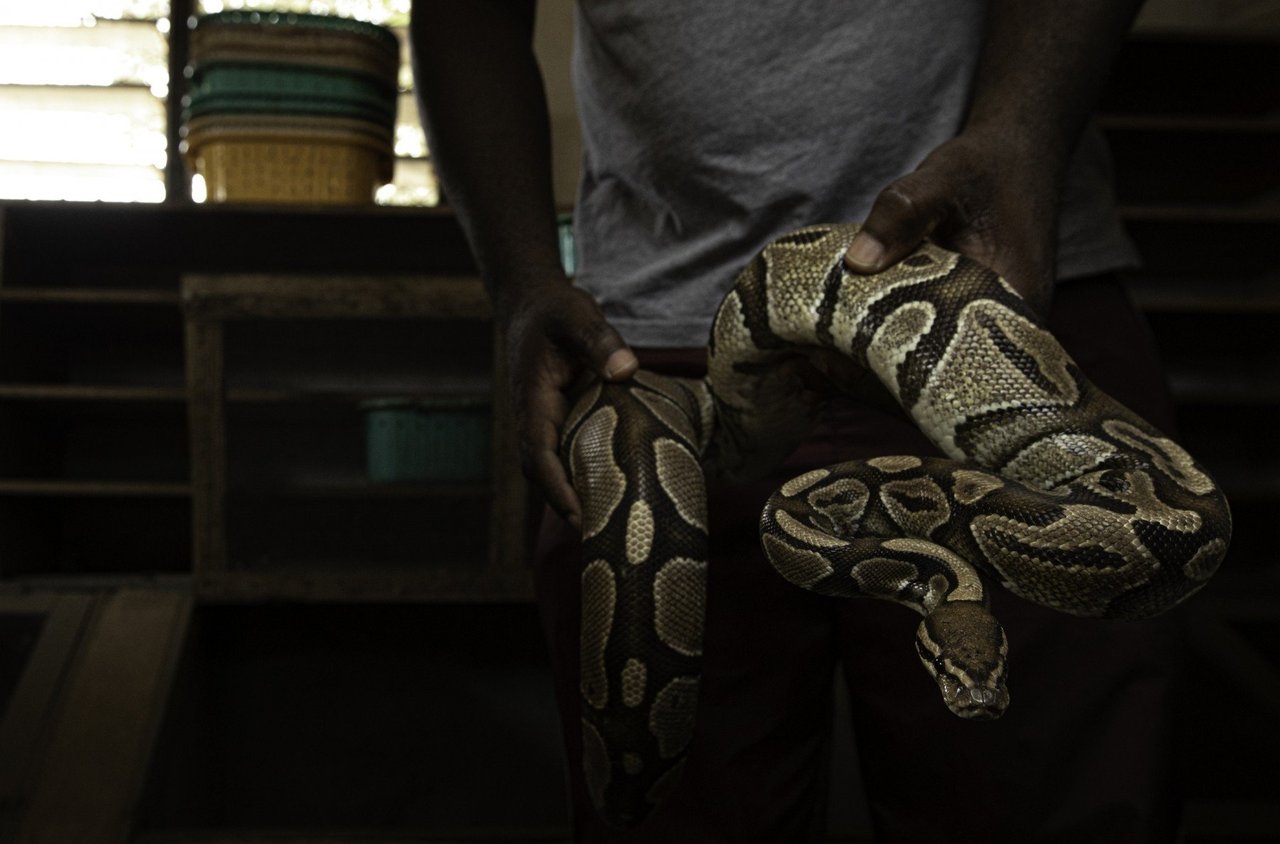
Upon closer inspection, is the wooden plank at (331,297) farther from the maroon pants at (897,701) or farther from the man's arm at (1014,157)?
the man's arm at (1014,157)

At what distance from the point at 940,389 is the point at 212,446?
3.28 meters

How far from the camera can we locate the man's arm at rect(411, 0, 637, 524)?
5.52ft

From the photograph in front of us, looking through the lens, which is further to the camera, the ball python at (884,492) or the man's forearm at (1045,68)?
the man's forearm at (1045,68)

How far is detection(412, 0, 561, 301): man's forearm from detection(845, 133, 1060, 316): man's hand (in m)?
0.87

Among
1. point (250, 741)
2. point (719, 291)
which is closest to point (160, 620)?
point (250, 741)

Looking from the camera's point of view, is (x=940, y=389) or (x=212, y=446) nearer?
(x=940, y=389)

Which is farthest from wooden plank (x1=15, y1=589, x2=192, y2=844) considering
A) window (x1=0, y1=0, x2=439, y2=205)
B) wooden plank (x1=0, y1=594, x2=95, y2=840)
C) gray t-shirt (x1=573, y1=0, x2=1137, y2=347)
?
gray t-shirt (x1=573, y1=0, x2=1137, y2=347)

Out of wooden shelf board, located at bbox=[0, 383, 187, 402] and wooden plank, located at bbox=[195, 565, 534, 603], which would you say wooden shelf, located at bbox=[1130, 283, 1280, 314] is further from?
wooden shelf board, located at bbox=[0, 383, 187, 402]

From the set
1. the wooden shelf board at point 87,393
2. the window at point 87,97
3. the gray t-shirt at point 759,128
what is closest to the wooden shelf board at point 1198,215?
the window at point 87,97

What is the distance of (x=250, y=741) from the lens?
186 inches

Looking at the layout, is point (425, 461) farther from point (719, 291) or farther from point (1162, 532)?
point (1162, 532)

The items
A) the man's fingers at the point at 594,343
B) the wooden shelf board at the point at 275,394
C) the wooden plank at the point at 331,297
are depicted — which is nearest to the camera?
the man's fingers at the point at 594,343

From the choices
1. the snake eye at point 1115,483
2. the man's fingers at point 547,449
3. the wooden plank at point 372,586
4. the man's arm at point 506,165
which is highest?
the man's arm at point 506,165

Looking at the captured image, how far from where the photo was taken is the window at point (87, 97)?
517 centimetres
